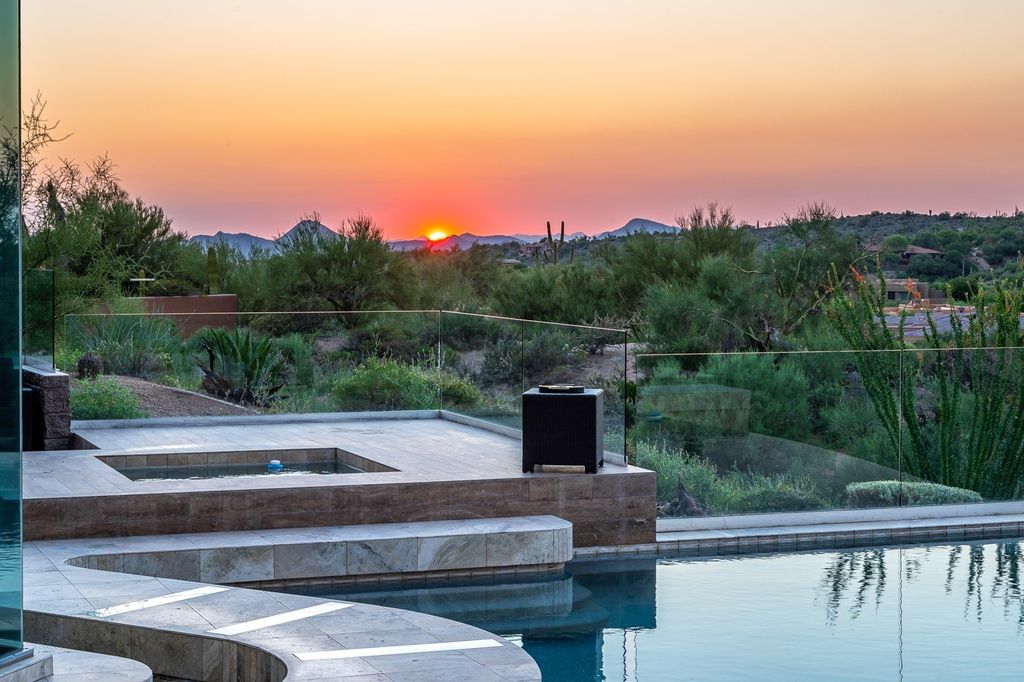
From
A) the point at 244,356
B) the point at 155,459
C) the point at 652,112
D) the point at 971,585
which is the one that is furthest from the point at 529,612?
the point at 652,112

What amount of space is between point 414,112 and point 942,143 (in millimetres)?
11554

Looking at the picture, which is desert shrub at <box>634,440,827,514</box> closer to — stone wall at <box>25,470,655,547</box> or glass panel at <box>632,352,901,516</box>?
glass panel at <box>632,352,901,516</box>

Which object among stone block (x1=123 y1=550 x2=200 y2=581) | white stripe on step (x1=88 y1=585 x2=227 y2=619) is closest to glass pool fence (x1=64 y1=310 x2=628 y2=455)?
stone block (x1=123 y1=550 x2=200 y2=581)

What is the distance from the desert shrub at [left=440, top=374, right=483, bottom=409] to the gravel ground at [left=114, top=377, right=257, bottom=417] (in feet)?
6.31

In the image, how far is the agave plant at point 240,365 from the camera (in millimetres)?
12688

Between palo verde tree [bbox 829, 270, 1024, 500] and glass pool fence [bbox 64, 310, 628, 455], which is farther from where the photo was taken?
glass pool fence [bbox 64, 310, 628, 455]

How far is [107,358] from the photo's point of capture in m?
12.3

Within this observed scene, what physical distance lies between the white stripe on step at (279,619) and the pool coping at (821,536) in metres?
2.97

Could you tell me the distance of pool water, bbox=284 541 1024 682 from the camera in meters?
6.90

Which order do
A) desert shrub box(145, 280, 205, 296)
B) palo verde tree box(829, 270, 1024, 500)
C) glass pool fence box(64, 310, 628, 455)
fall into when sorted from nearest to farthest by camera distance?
palo verde tree box(829, 270, 1024, 500), glass pool fence box(64, 310, 628, 455), desert shrub box(145, 280, 205, 296)

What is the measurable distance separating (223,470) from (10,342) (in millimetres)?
6294

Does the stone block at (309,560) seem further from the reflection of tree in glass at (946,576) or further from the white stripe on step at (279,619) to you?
the reflection of tree in glass at (946,576)

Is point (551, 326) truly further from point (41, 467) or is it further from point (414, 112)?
point (414, 112)

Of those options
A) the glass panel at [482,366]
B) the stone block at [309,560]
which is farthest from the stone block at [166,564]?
the glass panel at [482,366]
